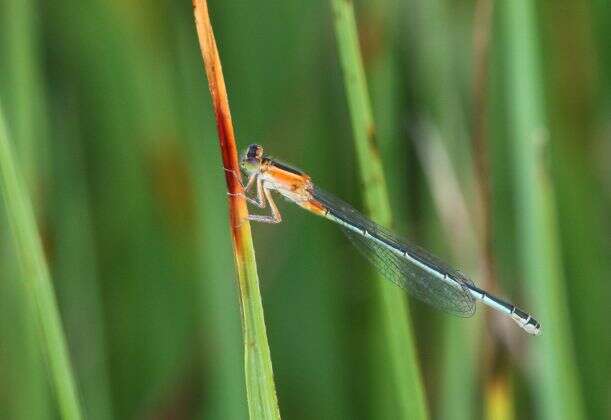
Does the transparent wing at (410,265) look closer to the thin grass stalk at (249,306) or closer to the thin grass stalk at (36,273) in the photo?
the thin grass stalk at (249,306)

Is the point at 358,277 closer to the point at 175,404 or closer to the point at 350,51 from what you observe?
the point at 175,404

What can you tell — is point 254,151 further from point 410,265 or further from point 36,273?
point 36,273

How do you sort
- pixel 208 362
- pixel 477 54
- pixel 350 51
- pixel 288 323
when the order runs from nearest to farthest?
pixel 350 51, pixel 477 54, pixel 208 362, pixel 288 323

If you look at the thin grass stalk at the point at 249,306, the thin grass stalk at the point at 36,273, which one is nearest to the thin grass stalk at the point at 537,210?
the thin grass stalk at the point at 249,306

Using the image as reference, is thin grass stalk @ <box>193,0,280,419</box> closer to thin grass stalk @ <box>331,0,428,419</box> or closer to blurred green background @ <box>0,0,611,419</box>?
thin grass stalk @ <box>331,0,428,419</box>

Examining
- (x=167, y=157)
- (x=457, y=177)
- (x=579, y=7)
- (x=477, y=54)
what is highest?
(x=579, y=7)

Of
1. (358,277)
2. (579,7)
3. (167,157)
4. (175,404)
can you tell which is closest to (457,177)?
(358,277)
